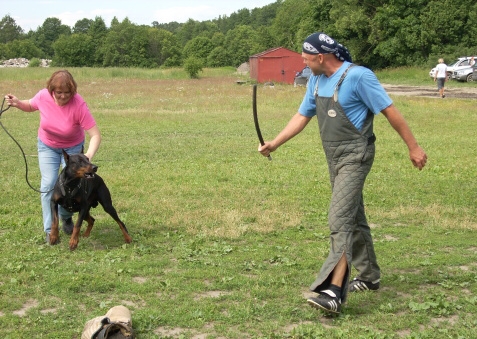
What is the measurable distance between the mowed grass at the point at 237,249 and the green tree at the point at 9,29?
15307 centimetres

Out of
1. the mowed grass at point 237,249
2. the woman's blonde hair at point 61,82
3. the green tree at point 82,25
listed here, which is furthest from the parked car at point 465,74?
the green tree at point 82,25

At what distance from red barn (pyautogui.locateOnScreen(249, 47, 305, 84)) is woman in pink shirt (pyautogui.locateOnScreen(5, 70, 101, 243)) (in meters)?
39.1

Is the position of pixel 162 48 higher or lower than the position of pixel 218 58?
higher

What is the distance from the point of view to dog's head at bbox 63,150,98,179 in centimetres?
618

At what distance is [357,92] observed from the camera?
15.5 ft

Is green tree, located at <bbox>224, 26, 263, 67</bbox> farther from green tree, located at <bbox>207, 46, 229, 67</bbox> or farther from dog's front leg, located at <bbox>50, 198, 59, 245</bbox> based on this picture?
dog's front leg, located at <bbox>50, 198, 59, 245</bbox>

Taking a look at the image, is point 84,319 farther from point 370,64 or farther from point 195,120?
point 370,64

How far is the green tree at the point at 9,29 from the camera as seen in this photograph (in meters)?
154

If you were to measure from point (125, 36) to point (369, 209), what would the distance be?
10727cm

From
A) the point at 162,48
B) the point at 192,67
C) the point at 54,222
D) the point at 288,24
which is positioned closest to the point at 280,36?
the point at 288,24

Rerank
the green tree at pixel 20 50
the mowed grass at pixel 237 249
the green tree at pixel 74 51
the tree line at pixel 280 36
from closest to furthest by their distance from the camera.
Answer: the mowed grass at pixel 237 249, the tree line at pixel 280 36, the green tree at pixel 74 51, the green tree at pixel 20 50

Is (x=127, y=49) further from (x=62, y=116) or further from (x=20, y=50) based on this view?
(x=62, y=116)

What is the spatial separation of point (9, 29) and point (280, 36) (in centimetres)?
9062

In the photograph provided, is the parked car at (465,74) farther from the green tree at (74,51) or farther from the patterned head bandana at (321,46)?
the green tree at (74,51)
